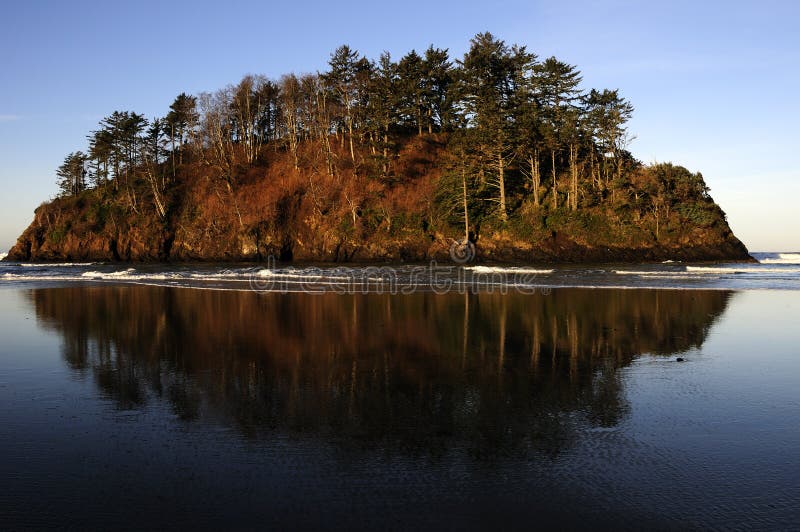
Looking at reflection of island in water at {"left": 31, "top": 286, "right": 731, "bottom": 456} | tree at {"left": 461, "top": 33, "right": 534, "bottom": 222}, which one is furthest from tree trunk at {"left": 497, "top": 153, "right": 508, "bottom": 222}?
reflection of island in water at {"left": 31, "top": 286, "right": 731, "bottom": 456}

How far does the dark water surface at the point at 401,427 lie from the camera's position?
4207 mm

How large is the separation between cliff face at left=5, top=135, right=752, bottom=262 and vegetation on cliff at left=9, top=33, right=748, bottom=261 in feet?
0.59

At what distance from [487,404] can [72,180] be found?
9652 cm

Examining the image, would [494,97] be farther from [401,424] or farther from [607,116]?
[401,424]

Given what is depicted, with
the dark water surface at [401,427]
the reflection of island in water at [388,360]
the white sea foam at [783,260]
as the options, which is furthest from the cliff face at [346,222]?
the dark water surface at [401,427]

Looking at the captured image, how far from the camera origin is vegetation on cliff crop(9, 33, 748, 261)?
159ft

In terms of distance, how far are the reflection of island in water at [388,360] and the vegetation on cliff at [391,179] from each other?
32.0m

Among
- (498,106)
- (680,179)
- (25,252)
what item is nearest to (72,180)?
(25,252)

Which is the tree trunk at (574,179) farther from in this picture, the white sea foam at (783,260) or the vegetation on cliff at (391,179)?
the white sea foam at (783,260)

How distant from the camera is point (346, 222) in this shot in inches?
2165

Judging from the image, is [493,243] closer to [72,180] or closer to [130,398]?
[130,398]

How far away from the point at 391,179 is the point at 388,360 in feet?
161

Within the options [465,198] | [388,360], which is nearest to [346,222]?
[465,198]

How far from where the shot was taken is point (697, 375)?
852 centimetres
